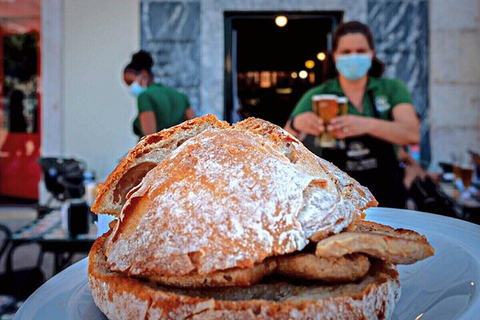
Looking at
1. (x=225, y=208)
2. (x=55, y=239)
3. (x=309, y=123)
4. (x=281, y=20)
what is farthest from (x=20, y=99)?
(x=225, y=208)

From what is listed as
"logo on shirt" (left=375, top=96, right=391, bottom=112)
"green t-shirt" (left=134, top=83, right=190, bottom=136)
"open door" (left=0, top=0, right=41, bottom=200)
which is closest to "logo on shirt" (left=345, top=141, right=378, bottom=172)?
"logo on shirt" (left=375, top=96, right=391, bottom=112)

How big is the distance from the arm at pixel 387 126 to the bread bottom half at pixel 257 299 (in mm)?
1883

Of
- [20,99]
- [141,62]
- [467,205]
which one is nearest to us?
[467,205]

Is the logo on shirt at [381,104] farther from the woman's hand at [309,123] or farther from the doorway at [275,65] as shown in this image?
the doorway at [275,65]

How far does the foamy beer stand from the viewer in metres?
2.71

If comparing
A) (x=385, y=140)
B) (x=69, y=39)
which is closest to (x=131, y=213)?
(x=385, y=140)

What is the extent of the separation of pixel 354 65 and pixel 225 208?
7.88ft

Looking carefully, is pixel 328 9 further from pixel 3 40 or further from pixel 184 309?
pixel 184 309

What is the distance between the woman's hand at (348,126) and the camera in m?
2.63

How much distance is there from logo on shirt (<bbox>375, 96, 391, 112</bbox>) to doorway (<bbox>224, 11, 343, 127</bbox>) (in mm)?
4325

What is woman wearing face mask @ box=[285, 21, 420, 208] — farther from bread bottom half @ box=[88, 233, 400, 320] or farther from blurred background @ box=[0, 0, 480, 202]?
blurred background @ box=[0, 0, 480, 202]

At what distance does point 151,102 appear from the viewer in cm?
439

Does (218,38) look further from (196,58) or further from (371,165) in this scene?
(371,165)

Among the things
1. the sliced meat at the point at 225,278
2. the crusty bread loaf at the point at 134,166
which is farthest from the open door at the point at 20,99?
the sliced meat at the point at 225,278
